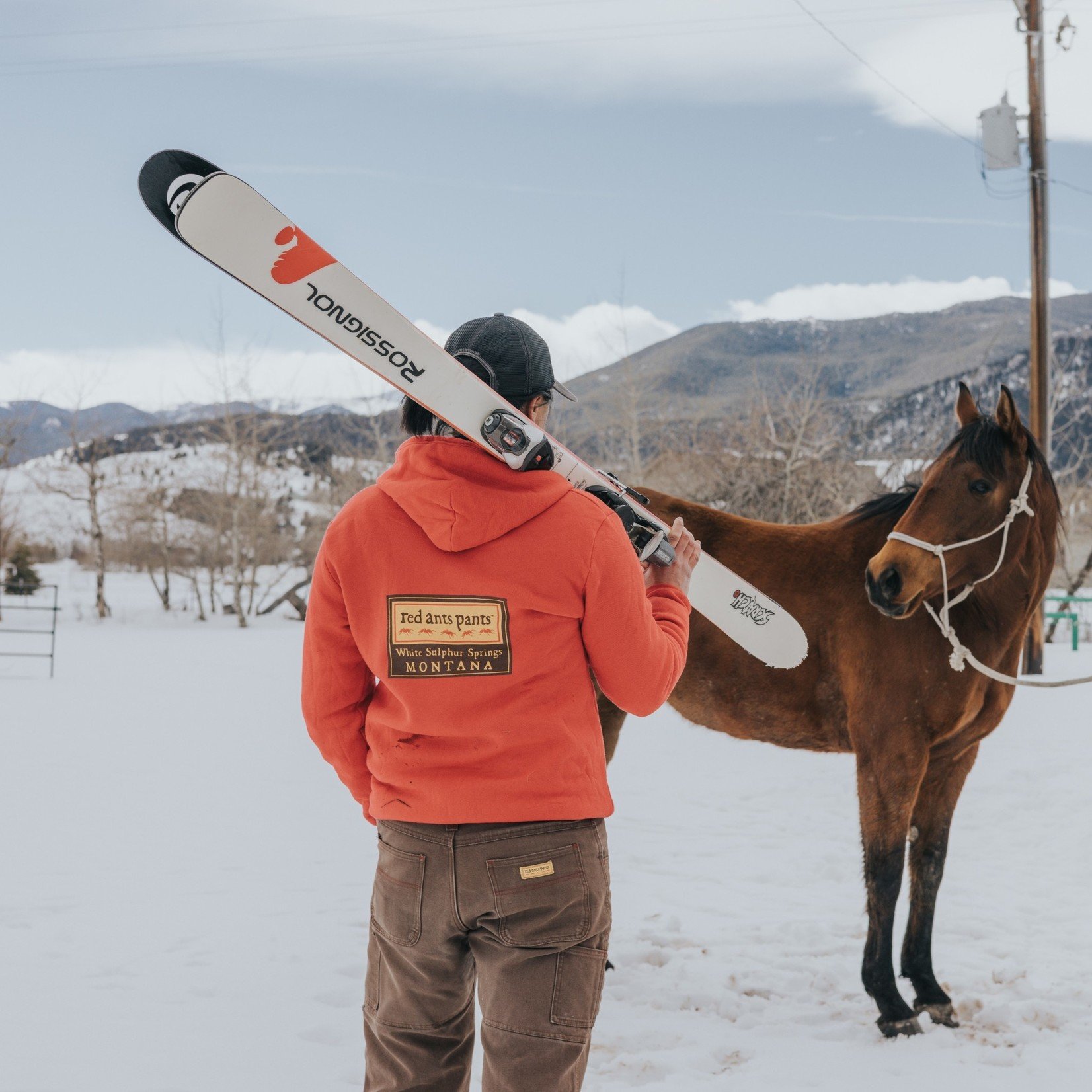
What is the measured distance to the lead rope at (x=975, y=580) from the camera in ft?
9.64

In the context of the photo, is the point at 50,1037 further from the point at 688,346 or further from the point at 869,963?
the point at 688,346

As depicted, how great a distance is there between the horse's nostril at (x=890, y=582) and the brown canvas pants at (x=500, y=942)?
178 centimetres

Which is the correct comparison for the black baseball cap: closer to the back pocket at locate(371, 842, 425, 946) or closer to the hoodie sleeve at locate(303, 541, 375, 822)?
the hoodie sleeve at locate(303, 541, 375, 822)

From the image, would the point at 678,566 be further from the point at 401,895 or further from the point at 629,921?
the point at 629,921

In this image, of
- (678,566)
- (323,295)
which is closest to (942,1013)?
(678,566)

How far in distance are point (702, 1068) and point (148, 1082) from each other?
5.19 ft

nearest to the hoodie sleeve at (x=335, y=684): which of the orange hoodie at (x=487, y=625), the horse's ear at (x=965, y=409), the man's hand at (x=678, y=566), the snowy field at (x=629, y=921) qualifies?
the orange hoodie at (x=487, y=625)

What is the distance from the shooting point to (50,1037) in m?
2.86

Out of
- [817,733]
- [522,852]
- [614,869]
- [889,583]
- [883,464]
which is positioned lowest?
[614,869]

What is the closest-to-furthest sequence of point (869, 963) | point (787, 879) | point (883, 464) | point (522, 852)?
point (522, 852) < point (869, 963) < point (787, 879) < point (883, 464)

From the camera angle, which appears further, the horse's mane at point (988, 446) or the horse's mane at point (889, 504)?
the horse's mane at point (889, 504)

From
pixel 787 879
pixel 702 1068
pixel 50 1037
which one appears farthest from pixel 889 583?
pixel 50 1037

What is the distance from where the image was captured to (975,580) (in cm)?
303

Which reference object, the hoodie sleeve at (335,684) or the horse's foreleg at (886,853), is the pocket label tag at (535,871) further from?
the horse's foreleg at (886,853)
